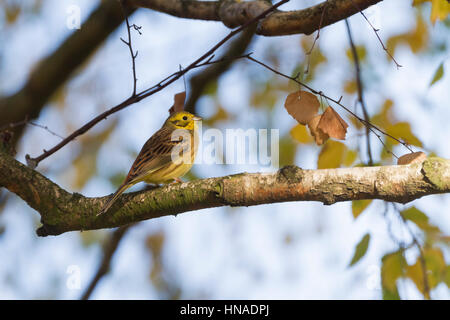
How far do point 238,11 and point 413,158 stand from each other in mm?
2161

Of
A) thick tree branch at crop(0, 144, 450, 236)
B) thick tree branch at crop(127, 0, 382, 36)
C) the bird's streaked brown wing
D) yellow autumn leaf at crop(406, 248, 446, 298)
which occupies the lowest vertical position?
yellow autumn leaf at crop(406, 248, 446, 298)

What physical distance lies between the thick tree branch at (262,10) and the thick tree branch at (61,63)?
956 millimetres

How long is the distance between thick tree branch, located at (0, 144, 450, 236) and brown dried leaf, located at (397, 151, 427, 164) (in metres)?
0.06

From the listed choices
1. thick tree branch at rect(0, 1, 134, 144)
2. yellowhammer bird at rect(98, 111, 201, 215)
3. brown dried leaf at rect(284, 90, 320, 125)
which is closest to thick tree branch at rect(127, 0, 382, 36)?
brown dried leaf at rect(284, 90, 320, 125)

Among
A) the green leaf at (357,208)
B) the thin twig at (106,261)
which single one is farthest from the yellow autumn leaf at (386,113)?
the thin twig at (106,261)

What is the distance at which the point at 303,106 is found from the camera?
10.7 ft

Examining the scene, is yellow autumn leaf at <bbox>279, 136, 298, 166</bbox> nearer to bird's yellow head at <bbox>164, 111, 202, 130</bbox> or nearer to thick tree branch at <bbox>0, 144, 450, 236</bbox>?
bird's yellow head at <bbox>164, 111, 202, 130</bbox>

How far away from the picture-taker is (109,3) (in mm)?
6281

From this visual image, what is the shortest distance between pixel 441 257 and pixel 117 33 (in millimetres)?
4515

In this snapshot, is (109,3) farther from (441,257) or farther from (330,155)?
(441,257)

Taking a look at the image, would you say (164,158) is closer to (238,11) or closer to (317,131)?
(238,11)

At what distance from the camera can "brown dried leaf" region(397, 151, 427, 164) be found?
326 centimetres

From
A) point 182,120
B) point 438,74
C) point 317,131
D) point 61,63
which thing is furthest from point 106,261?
point 438,74

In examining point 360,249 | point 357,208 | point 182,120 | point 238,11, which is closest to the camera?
point 360,249
